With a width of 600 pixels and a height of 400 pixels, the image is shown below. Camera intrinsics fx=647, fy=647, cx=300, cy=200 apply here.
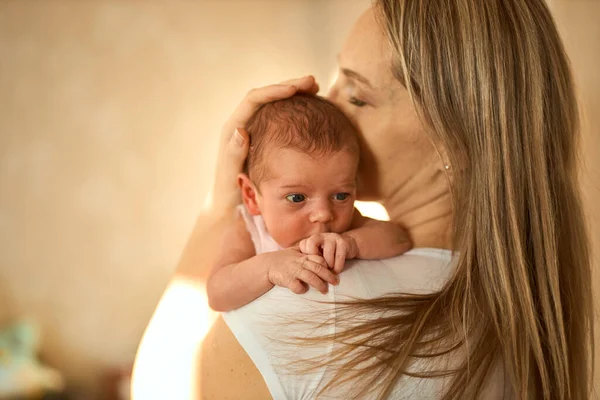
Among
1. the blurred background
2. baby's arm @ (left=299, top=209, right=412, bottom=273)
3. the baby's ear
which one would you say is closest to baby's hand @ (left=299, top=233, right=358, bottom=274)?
baby's arm @ (left=299, top=209, right=412, bottom=273)

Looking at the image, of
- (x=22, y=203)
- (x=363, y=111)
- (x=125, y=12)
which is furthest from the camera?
(x=125, y=12)

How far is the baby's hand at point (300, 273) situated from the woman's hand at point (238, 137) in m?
0.26

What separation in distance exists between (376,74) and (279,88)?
16 centimetres

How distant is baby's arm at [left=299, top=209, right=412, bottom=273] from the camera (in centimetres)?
89

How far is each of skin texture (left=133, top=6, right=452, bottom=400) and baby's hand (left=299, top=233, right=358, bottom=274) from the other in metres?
0.20

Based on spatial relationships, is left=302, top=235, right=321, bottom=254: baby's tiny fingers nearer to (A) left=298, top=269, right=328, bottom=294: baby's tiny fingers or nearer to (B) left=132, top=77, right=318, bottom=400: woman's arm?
(A) left=298, top=269, right=328, bottom=294: baby's tiny fingers

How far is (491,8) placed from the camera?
97 cm

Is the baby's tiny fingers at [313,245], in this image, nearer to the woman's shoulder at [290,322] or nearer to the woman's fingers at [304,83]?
the woman's shoulder at [290,322]

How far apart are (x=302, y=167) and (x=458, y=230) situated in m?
0.26

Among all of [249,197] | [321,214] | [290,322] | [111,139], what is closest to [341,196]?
[321,214]

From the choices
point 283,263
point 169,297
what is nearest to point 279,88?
point 283,263

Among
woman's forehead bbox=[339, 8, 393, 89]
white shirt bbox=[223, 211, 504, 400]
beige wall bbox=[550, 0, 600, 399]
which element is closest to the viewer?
white shirt bbox=[223, 211, 504, 400]

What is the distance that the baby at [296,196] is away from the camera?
95 cm

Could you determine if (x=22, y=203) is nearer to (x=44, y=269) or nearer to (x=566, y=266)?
(x=44, y=269)
